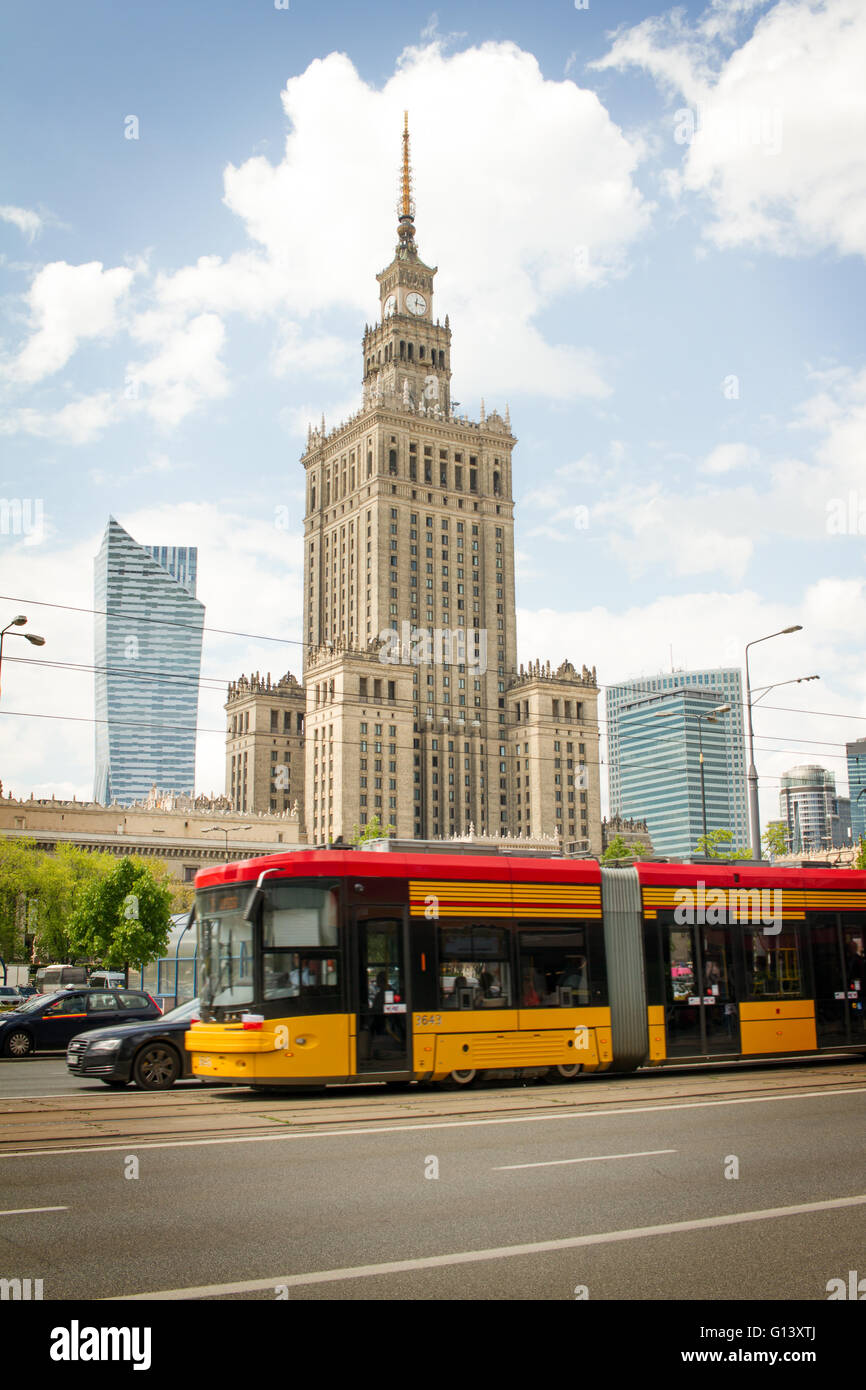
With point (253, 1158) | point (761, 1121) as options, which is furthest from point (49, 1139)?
point (761, 1121)

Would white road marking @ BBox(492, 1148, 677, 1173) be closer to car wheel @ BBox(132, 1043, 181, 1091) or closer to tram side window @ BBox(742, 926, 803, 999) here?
car wheel @ BBox(132, 1043, 181, 1091)

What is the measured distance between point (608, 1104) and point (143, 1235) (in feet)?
29.8

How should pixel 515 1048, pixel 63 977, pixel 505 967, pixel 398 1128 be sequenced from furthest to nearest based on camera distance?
pixel 63 977, pixel 505 967, pixel 515 1048, pixel 398 1128

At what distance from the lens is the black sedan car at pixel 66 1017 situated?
84.4ft

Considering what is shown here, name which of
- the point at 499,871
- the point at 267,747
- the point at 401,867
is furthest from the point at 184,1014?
the point at 267,747

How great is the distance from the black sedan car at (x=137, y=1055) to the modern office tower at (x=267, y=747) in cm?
12066

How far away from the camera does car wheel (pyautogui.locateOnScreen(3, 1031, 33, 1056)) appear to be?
1017 inches

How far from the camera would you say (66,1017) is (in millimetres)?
26391

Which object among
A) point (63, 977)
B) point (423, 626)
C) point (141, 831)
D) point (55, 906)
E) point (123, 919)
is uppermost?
point (423, 626)

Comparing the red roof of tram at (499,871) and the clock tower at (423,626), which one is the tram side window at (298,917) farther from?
the clock tower at (423,626)

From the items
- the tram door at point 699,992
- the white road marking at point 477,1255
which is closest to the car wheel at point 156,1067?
the tram door at point 699,992

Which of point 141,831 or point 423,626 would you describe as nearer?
point 141,831

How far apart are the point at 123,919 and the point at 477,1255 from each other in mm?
54462

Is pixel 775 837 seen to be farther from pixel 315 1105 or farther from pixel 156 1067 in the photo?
pixel 315 1105
